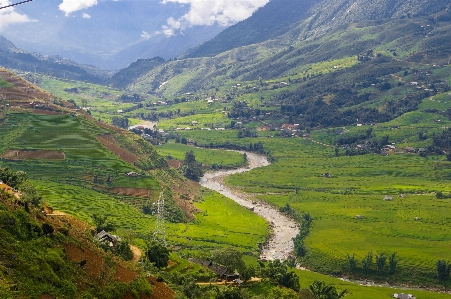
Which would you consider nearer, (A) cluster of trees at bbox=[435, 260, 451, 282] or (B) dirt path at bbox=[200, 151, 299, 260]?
(A) cluster of trees at bbox=[435, 260, 451, 282]

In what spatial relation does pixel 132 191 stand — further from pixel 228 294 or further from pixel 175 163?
pixel 228 294

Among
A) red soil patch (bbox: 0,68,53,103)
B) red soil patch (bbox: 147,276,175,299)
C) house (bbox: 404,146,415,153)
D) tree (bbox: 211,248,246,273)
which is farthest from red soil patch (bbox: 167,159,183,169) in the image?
red soil patch (bbox: 147,276,175,299)

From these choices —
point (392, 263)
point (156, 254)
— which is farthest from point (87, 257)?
point (392, 263)

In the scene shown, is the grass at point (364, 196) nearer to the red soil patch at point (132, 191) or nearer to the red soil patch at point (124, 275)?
the red soil patch at point (132, 191)

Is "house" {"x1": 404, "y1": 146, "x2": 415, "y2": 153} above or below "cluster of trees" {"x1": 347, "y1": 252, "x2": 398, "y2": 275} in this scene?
above

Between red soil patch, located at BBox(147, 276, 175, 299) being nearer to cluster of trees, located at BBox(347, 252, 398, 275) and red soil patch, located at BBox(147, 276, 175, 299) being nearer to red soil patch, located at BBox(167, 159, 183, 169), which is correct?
cluster of trees, located at BBox(347, 252, 398, 275)

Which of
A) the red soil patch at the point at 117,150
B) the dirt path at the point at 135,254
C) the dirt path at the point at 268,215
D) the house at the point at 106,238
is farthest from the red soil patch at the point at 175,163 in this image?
the house at the point at 106,238

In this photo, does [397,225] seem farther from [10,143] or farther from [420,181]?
[10,143]

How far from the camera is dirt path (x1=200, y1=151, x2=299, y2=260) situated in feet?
300

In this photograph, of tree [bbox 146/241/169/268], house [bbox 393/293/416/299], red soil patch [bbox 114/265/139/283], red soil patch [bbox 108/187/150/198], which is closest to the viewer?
red soil patch [bbox 114/265/139/283]

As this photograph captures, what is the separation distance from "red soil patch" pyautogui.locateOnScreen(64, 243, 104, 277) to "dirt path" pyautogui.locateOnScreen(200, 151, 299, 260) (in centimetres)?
4836

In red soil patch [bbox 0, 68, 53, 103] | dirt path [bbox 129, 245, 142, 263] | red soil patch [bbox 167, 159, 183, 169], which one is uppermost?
red soil patch [bbox 0, 68, 53, 103]

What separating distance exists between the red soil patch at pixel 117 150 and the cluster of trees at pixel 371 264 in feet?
185

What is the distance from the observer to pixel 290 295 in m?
58.4
